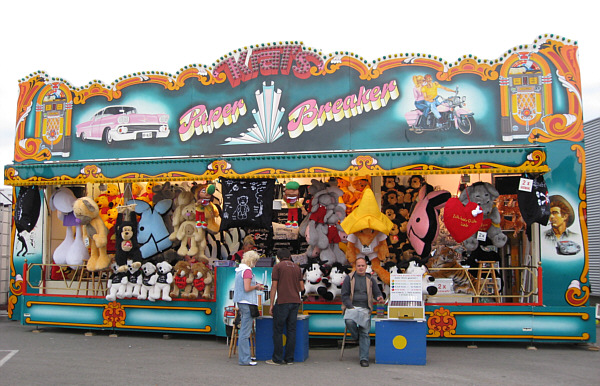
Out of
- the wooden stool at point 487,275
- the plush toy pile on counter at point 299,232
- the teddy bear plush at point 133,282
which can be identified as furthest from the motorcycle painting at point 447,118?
the teddy bear plush at point 133,282

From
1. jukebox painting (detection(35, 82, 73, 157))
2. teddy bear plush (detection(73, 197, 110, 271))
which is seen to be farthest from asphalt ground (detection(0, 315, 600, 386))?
jukebox painting (detection(35, 82, 73, 157))

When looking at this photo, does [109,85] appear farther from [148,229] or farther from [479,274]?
[479,274]

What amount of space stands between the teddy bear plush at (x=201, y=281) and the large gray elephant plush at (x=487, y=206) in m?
5.12

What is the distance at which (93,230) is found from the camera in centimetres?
1266

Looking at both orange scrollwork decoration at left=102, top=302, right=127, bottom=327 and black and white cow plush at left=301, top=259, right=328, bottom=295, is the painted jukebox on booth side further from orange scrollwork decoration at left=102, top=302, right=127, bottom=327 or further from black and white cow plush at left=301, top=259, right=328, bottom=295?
orange scrollwork decoration at left=102, top=302, right=127, bottom=327

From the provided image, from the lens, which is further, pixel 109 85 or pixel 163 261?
pixel 109 85

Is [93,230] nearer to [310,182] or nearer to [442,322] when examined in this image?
[310,182]

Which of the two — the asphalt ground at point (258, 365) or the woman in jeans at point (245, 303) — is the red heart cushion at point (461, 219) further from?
the woman in jeans at point (245, 303)

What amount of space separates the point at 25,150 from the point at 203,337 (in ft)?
19.3

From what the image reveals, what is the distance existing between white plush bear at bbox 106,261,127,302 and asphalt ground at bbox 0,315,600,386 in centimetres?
86

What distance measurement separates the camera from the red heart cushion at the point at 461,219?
1098 centimetres

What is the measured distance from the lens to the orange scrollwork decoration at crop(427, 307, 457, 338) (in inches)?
430

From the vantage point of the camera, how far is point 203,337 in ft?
40.3

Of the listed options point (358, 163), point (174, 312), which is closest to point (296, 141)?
point (358, 163)
